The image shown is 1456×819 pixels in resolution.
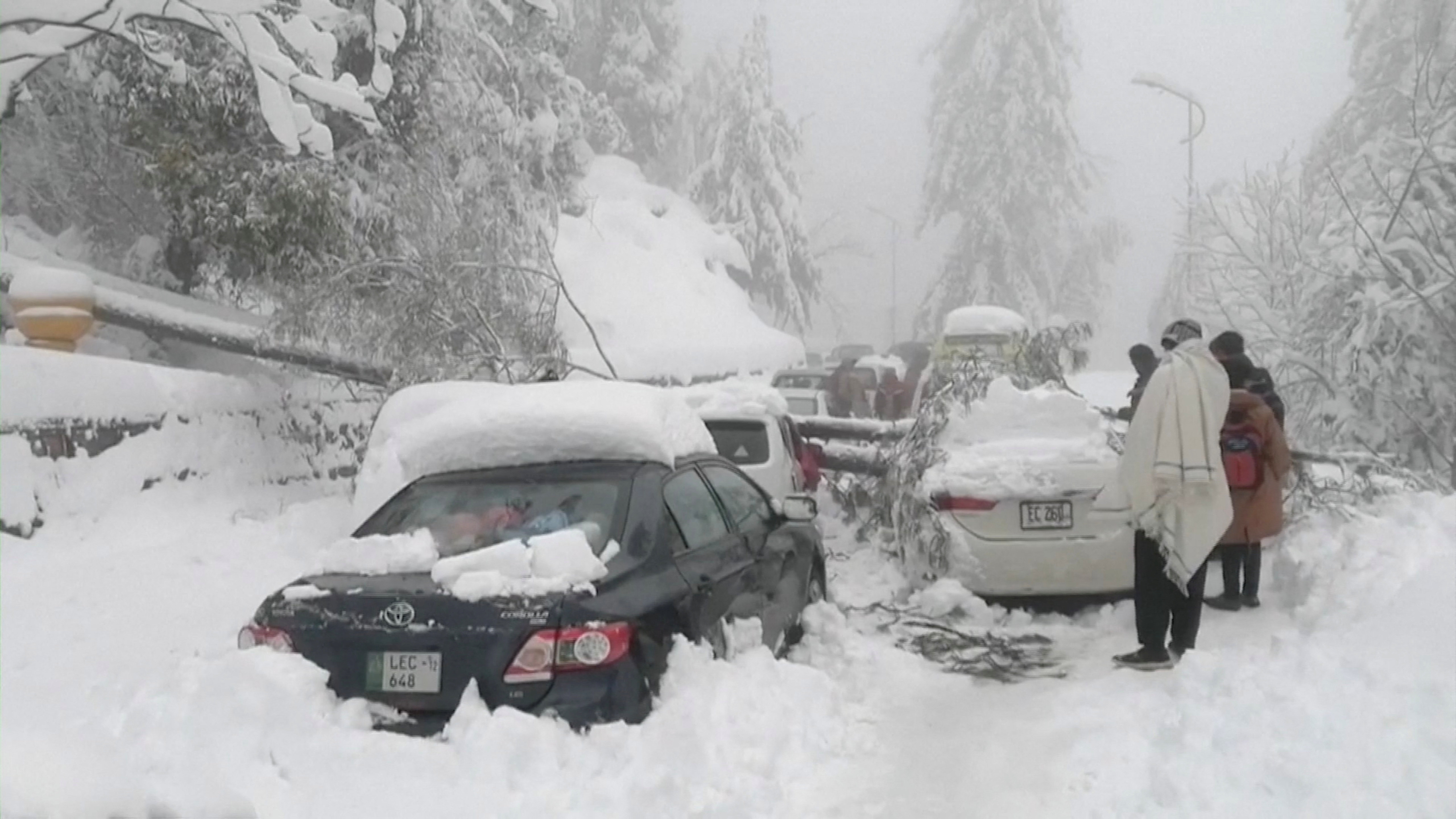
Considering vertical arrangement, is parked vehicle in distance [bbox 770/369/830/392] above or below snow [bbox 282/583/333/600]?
below

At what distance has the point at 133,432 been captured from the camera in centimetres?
898

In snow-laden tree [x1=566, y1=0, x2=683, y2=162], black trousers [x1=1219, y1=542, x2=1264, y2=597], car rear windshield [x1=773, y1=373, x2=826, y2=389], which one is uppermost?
snow-laden tree [x1=566, y1=0, x2=683, y2=162]

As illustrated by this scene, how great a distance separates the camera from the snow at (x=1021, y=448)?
7.30 meters

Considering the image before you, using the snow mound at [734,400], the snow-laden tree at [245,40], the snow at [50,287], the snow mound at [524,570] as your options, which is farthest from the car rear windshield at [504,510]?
the snow at [50,287]

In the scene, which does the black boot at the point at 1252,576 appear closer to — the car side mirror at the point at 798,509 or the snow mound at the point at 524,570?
the car side mirror at the point at 798,509

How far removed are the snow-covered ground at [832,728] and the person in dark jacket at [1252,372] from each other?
3.68ft

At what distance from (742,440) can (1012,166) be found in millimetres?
33671

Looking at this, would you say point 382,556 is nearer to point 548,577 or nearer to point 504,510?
point 504,510

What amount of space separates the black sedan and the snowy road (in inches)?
5.0

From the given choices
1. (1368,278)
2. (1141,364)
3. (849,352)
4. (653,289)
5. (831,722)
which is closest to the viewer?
(831,722)

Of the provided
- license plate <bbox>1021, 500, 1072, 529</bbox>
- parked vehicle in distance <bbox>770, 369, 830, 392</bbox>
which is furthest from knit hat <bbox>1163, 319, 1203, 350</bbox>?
parked vehicle in distance <bbox>770, 369, 830, 392</bbox>

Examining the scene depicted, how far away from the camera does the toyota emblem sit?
13.9 ft

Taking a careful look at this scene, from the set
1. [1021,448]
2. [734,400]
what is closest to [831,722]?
[1021,448]

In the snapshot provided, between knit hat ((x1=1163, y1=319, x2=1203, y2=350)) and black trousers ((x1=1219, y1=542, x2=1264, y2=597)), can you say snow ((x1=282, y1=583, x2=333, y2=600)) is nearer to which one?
knit hat ((x1=1163, y1=319, x2=1203, y2=350))
